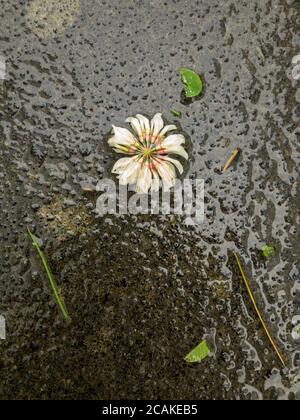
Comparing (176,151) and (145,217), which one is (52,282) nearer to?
(145,217)

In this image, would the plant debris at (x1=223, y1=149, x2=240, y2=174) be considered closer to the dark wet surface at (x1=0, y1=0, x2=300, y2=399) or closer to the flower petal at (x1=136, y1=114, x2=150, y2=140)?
the dark wet surface at (x1=0, y1=0, x2=300, y2=399)

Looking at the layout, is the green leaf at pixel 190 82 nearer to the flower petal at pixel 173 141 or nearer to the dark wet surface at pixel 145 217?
the dark wet surface at pixel 145 217

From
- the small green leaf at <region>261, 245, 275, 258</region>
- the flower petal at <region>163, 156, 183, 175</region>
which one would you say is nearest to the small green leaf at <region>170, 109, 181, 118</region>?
the flower petal at <region>163, 156, 183, 175</region>

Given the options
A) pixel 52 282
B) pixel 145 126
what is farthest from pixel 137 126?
pixel 52 282

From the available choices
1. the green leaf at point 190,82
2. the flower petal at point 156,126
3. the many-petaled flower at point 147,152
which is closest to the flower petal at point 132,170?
the many-petaled flower at point 147,152

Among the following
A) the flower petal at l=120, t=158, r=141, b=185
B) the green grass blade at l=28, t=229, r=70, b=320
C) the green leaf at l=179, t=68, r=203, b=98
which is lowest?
the green grass blade at l=28, t=229, r=70, b=320

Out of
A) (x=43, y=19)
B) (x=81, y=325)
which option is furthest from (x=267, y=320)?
(x=43, y=19)
